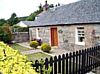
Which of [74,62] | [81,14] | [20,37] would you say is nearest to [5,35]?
[20,37]

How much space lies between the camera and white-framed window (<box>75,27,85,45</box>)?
1888 centimetres

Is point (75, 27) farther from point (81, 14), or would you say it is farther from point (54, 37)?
point (54, 37)

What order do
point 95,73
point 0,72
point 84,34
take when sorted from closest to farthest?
point 0,72
point 95,73
point 84,34

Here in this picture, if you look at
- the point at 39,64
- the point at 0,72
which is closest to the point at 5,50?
the point at 0,72

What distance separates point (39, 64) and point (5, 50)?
8.48ft

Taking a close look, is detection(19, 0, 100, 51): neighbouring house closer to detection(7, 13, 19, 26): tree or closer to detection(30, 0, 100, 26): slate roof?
detection(30, 0, 100, 26): slate roof

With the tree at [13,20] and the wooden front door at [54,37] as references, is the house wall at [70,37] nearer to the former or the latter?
the wooden front door at [54,37]

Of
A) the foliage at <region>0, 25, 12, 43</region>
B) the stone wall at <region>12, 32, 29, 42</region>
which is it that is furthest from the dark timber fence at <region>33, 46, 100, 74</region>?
the stone wall at <region>12, 32, 29, 42</region>

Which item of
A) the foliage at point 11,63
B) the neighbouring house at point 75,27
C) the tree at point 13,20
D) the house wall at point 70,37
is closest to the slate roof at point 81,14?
the neighbouring house at point 75,27

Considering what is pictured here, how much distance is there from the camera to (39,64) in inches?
231

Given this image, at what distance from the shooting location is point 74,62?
8.16 m

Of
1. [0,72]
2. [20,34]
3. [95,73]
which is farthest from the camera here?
[20,34]

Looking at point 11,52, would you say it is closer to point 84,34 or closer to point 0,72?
point 0,72

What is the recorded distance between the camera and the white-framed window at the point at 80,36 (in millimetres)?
18875
